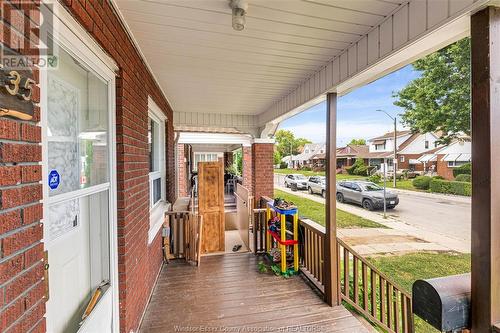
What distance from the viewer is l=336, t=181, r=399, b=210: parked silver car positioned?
9.08 m

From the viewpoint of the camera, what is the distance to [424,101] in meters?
4.59

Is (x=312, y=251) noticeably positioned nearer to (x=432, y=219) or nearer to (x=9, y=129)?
(x=9, y=129)

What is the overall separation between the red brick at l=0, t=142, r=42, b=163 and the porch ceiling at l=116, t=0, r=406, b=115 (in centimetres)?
128

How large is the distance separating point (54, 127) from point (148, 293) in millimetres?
2348

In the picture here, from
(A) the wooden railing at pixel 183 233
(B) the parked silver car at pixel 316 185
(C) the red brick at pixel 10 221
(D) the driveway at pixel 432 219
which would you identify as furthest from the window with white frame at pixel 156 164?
(B) the parked silver car at pixel 316 185

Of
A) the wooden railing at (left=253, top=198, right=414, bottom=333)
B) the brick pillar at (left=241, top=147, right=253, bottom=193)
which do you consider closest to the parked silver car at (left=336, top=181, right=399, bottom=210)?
the brick pillar at (left=241, top=147, right=253, bottom=193)

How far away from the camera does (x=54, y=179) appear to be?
1.18 meters

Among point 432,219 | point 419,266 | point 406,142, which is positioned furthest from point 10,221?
point 432,219

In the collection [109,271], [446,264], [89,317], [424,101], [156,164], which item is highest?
[424,101]

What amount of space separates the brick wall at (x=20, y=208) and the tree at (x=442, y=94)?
110 inches

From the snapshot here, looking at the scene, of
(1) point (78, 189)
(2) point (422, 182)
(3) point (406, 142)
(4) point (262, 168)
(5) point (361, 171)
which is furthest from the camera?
(5) point (361, 171)

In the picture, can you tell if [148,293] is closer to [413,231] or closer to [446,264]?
[446,264]

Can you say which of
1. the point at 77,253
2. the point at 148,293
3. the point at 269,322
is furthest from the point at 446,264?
the point at 77,253

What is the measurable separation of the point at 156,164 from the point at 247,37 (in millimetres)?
2709
